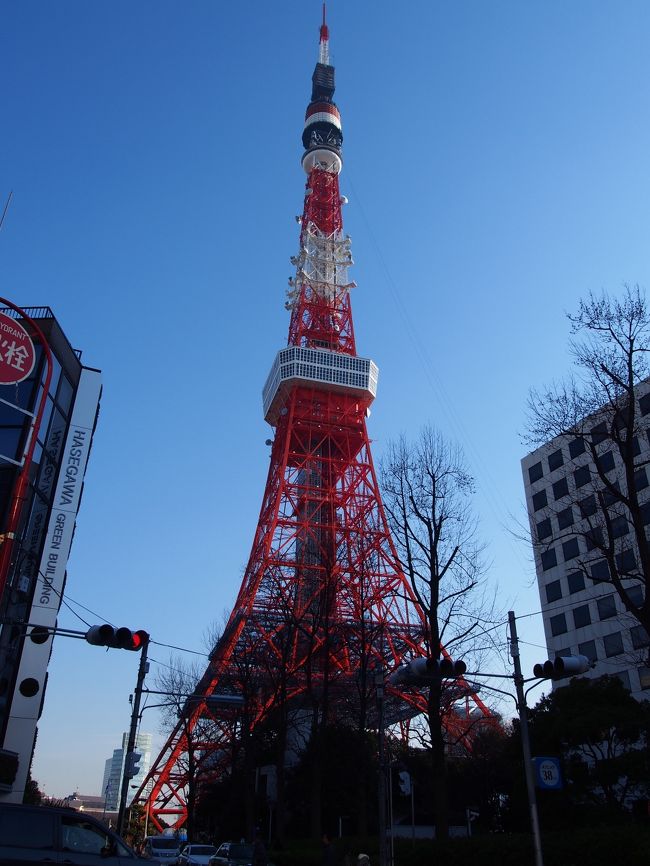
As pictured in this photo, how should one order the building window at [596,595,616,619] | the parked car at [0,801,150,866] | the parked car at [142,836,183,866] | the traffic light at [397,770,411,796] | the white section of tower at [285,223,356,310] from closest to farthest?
the parked car at [0,801,150,866] → the traffic light at [397,770,411,796] → the parked car at [142,836,183,866] → the building window at [596,595,616,619] → the white section of tower at [285,223,356,310]

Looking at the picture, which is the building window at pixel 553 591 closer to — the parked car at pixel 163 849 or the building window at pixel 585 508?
the parked car at pixel 163 849

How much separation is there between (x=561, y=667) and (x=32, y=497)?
15.9 m

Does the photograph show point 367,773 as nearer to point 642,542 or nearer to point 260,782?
point 260,782

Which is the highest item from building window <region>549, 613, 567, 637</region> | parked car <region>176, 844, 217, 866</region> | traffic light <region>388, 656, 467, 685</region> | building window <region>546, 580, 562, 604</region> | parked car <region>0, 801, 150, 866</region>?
building window <region>546, 580, 562, 604</region>

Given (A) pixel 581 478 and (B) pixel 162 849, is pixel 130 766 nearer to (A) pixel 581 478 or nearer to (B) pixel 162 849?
(B) pixel 162 849

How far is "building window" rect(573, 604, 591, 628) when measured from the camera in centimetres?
3969

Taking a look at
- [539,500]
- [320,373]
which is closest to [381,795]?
[539,500]

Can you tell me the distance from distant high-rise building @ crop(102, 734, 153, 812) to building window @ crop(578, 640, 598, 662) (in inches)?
899

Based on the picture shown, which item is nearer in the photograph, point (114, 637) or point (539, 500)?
point (114, 637)

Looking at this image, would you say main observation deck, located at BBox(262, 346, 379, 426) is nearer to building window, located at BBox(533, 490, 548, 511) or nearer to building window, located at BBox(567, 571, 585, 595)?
building window, located at BBox(533, 490, 548, 511)

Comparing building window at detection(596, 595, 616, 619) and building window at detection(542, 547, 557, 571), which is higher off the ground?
building window at detection(542, 547, 557, 571)

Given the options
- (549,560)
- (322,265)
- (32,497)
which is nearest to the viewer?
(32,497)

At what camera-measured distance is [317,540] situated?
4541 centimetres

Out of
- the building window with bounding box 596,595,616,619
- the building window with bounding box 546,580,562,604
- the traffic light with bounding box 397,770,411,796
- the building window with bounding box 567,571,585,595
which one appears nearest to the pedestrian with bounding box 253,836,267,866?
the traffic light with bounding box 397,770,411,796
